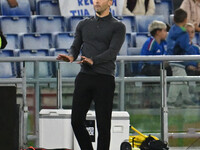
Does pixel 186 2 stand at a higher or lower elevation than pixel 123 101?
higher

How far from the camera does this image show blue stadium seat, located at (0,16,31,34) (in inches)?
336

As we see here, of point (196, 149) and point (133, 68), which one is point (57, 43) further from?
point (196, 149)

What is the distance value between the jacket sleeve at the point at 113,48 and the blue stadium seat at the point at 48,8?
506 cm

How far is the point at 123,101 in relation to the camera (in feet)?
17.8

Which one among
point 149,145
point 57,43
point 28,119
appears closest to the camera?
point 149,145

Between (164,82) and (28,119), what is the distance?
4.50 ft

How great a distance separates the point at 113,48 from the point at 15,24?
4.90 metres

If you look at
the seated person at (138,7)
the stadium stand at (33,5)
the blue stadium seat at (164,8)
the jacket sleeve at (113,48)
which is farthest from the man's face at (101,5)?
the blue stadium seat at (164,8)

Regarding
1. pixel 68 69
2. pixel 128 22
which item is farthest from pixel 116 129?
pixel 128 22

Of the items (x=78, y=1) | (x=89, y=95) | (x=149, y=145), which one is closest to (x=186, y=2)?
(x=78, y=1)

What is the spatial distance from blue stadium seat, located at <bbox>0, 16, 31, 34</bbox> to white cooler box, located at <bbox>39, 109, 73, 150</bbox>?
3870 millimetres

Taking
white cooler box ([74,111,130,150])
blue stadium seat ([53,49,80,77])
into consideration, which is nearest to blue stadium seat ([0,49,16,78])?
blue stadium seat ([53,49,80,77])

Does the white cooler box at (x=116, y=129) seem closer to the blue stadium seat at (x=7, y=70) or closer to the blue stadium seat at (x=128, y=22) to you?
the blue stadium seat at (x=7, y=70)

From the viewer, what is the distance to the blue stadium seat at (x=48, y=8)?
354 inches
